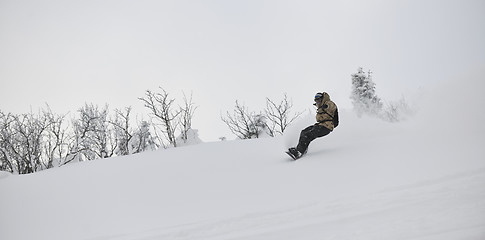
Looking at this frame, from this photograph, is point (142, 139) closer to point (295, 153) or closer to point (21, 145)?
point (21, 145)

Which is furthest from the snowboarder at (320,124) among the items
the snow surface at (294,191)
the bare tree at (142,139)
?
the bare tree at (142,139)

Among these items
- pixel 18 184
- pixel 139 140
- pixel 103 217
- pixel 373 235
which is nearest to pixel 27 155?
pixel 139 140

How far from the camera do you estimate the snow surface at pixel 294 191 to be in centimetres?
240

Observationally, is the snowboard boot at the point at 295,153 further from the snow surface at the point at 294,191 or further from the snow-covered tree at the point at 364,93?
the snow-covered tree at the point at 364,93

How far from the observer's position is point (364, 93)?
2441cm

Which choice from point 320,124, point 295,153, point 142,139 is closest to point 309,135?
point 320,124

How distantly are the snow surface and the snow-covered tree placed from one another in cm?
1971

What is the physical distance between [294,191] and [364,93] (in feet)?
78.7

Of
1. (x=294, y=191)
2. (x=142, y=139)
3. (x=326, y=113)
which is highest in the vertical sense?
(x=142, y=139)

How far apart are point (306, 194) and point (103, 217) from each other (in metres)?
2.70

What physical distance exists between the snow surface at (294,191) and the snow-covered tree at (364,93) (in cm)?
1971

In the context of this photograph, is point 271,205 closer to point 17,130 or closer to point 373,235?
point 373,235

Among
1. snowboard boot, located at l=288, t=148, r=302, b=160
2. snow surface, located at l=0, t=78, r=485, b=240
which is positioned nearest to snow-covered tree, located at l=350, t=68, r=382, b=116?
snow surface, located at l=0, t=78, r=485, b=240

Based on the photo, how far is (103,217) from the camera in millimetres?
3426
